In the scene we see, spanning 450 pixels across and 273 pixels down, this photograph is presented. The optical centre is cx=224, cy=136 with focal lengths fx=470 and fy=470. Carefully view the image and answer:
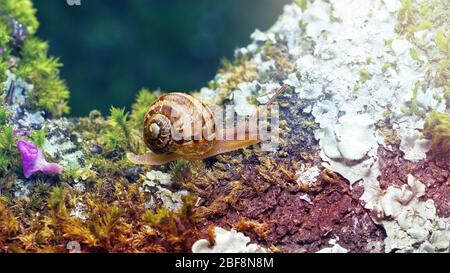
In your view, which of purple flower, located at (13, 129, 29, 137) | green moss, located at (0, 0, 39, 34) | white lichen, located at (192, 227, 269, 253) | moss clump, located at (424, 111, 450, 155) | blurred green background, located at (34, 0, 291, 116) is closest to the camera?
white lichen, located at (192, 227, 269, 253)

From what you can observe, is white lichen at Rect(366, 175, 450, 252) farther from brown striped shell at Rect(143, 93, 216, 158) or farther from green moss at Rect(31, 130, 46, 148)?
green moss at Rect(31, 130, 46, 148)

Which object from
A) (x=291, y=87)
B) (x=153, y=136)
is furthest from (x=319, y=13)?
(x=153, y=136)

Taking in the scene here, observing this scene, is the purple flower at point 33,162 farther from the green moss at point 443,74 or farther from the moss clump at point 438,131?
the green moss at point 443,74

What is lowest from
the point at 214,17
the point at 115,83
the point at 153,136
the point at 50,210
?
the point at 50,210

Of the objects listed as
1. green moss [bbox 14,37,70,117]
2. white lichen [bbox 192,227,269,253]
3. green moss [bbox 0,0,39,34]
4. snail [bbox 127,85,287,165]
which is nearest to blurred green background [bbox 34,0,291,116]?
green moss [bbox 0,0,39,34]

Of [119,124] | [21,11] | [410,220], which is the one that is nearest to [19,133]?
[119,124]
